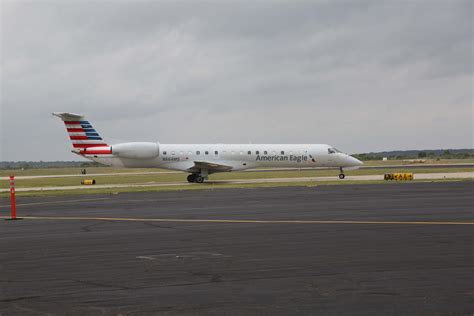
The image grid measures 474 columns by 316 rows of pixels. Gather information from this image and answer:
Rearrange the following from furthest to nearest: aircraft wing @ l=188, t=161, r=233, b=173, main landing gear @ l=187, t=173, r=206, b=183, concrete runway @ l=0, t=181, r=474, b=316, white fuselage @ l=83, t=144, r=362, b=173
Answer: white fuselage @ l=83, t=144, r=362, b=173
main landing gear @ l=187, t=173, r=206, b=183
aircraft wing @ l=188, t=161, r=233, b=173
concrete runway @ l=0, t=181, r=474, b=316

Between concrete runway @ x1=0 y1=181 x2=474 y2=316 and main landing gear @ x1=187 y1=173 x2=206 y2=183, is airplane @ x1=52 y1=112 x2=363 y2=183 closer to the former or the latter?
main landing gear @ x1=187 y1=173 x2=206 y2=183

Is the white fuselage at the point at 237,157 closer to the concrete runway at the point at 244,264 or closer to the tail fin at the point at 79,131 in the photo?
the tail fin at the point at 79,131

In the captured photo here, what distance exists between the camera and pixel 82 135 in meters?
41.5

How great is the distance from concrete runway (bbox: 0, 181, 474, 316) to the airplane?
79.7 feet

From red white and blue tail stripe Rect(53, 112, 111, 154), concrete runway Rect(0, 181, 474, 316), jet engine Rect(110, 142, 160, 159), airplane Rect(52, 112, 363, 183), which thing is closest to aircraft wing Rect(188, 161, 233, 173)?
airplane Rect(52, 112, 363, 183)

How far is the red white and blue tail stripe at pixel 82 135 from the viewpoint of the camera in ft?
136

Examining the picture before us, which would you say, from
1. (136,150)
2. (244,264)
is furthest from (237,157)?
(244,264)

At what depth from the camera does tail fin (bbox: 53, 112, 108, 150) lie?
41.5 metres

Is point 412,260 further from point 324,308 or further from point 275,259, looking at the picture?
point 324,308

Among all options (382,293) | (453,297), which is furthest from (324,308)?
(453,297)

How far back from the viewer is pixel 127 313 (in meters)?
6.41

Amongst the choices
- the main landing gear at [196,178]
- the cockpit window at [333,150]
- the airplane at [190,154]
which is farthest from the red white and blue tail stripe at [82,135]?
the cockpit window at [333,150]

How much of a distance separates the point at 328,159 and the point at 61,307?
3826 centimetres

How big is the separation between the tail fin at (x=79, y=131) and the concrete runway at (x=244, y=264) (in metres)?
25.2
